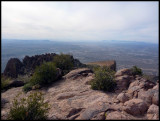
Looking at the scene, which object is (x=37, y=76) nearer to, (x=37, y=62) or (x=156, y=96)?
(x=156, y=96)

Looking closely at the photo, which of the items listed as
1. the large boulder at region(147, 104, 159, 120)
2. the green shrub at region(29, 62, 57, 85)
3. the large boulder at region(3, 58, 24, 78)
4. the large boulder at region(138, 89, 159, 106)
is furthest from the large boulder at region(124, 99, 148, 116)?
the large boulder at region(3, 58, 24, 78)

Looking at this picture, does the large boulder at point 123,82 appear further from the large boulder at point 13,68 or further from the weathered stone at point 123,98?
the large boulder at point 13,68

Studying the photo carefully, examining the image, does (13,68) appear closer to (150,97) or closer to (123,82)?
(123,82)

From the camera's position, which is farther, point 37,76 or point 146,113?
point 37,76

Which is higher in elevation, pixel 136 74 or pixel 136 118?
pixel 136 74

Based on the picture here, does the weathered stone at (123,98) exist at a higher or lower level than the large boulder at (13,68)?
higher

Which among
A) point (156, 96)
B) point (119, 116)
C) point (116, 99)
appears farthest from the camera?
point (116, 99)

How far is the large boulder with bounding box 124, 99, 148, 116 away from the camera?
6.35 m

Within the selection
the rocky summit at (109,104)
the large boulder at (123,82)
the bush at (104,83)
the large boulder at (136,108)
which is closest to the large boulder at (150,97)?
the rocky summit at (109,104)

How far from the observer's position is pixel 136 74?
11.7 meters

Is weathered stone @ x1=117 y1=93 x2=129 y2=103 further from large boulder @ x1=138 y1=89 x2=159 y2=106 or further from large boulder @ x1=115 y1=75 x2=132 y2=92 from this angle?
large boulder @ x1=115 y1=75 x2=132 y2=92

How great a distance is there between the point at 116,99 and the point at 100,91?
1661mm

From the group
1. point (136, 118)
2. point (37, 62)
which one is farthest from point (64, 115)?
point (37, 62)

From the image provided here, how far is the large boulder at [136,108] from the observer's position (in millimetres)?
6348
